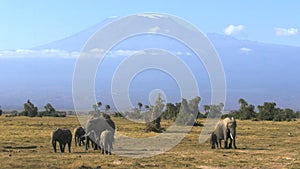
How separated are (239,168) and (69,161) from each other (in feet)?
26.2

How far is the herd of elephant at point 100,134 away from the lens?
31562mm

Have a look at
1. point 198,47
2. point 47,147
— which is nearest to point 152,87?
point 198,47

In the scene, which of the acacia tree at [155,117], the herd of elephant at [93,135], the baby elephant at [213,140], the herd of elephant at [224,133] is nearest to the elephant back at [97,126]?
the herd of elephant at [93,135]

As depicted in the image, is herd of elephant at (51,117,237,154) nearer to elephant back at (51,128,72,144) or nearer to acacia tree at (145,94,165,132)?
elephant back at (51,128,72,144)

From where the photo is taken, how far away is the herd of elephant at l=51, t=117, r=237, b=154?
3156cm

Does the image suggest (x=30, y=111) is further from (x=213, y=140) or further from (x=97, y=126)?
(x=213, y=140)

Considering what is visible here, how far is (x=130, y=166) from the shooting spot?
24.6m

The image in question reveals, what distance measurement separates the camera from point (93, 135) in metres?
34.5

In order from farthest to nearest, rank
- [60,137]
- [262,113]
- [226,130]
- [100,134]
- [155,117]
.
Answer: [262,113] → [155,117] → [226,130] → [100,134] → [60,137]

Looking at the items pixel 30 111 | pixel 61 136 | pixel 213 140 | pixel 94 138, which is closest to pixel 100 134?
pixel 94 138

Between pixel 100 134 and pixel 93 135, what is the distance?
553 mm

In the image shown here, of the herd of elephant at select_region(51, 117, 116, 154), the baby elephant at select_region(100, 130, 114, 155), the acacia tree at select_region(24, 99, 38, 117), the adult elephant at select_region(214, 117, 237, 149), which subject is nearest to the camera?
the baby elephant at select_region(100, 130, 114, 155)

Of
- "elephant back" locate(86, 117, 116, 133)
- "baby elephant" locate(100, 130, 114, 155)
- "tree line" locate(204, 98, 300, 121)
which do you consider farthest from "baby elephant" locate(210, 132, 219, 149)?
"tree line" locate(204, 98, 300, 121)

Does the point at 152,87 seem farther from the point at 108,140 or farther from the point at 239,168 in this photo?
the point at 239,168
